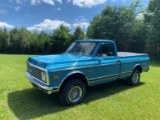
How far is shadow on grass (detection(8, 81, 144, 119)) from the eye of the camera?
4335 mm

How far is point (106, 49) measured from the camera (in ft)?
18.9

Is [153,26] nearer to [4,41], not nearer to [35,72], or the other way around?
[35,72]

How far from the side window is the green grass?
1.53 metres

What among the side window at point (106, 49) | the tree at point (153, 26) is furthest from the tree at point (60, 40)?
the side window at point (106, 49)

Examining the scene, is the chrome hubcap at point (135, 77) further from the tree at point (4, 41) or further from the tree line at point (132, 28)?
the tree at point (4, 41)

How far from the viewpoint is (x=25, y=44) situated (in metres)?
37.8

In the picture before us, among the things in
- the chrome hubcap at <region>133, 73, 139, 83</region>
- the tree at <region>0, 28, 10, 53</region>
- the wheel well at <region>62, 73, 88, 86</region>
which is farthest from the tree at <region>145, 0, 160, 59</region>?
the tree at <region>0, 28, 10, 53</region>

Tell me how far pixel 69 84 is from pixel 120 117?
166 cm

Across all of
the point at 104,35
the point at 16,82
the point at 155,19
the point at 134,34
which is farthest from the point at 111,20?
the point at 16,82

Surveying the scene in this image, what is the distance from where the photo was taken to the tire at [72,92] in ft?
15.0

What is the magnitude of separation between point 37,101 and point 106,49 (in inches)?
117

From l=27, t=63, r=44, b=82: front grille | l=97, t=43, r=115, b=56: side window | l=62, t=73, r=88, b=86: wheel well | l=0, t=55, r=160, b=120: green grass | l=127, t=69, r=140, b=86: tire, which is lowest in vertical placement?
l=0, t=55, r=160, b=120: green grass

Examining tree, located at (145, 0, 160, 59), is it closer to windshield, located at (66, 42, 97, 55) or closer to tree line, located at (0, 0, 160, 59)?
tree line, located at (0, 0, 160, 59)

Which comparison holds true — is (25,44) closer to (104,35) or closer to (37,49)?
(37,49)
